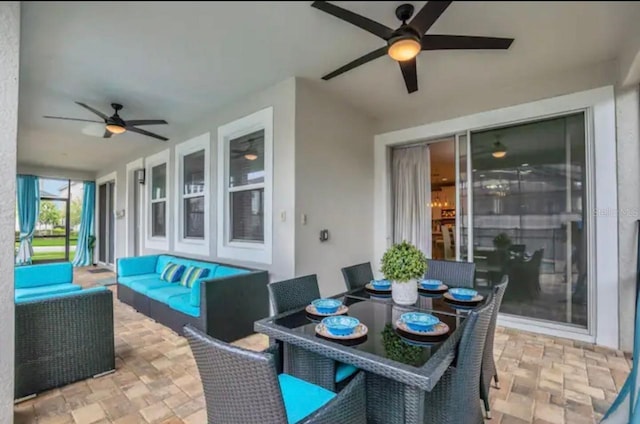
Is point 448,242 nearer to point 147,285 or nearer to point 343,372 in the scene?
point 343,372

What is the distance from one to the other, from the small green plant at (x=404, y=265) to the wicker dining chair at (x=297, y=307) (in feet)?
1.79

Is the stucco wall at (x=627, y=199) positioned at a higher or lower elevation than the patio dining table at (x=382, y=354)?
higher

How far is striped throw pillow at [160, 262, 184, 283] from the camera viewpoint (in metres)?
3.90

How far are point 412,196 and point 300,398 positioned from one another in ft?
11.1

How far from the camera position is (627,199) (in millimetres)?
2693

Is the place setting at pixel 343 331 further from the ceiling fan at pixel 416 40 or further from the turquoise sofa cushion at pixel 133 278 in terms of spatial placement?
the turquoise sofa cushion at pixel 133 278

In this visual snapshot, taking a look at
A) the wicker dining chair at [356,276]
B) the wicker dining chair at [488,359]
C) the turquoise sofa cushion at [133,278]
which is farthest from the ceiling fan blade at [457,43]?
the turquoise sofa cushion at [133,278]

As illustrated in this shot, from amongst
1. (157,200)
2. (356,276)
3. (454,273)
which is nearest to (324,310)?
(356,276)

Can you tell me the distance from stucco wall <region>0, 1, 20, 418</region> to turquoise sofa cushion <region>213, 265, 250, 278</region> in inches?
72.5

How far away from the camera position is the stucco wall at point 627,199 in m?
2.65

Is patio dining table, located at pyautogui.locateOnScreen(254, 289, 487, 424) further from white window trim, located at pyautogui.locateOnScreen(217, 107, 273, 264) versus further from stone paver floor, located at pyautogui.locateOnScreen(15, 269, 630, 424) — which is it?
white window trim, located at pyautogui.locateOnScreen(217, 107, 273, 264)

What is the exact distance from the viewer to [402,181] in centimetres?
430

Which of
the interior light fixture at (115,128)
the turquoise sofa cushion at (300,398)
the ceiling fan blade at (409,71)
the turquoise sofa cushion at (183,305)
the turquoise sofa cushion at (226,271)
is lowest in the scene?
the turquoise sofa cushion at (183,305)

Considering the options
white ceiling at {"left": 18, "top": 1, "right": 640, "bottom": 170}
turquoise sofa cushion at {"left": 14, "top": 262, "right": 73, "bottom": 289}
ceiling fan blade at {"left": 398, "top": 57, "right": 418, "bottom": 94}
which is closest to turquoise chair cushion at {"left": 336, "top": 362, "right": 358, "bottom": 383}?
white ceiling at {"left": 18, "top": 1, "right": 640, "bottom": 170}
